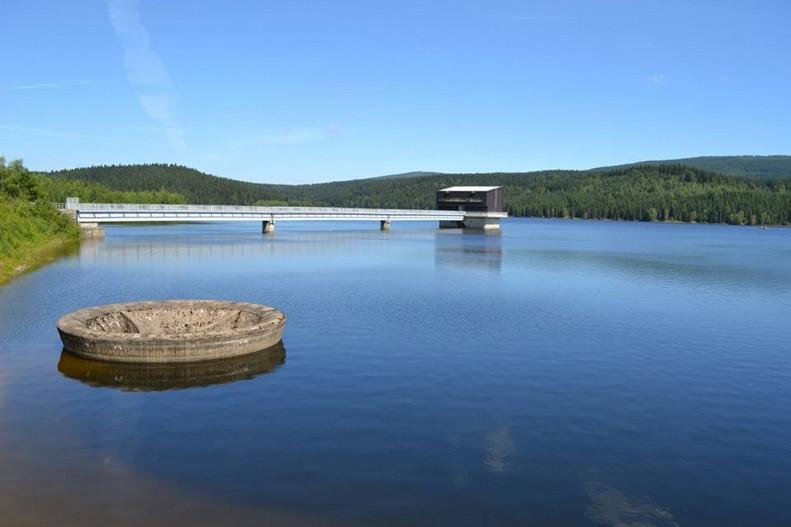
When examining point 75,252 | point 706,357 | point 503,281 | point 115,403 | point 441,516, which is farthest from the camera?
point 75,252

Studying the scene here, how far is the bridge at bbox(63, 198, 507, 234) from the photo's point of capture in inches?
4220

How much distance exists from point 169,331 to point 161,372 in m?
6.30

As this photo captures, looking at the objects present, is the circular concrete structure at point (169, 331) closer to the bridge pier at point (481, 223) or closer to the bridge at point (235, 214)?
the bridge at point (235, 214)

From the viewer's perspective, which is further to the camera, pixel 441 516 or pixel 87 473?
pixel 87 473

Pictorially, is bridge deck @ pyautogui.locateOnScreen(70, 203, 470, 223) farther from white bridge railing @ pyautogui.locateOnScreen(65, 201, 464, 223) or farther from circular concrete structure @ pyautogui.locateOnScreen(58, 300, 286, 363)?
circular concrete structure @ pyautogui.locateOnScreen(58, 300, 286, 363)

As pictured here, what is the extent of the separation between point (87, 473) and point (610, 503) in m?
13.3

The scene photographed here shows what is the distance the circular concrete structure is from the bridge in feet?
260

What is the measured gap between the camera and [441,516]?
14.9 metres

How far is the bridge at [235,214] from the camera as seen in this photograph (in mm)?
107188

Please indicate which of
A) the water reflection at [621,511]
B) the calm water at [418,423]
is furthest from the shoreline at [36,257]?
the water reflection at [621,511]

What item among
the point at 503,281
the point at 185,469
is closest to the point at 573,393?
the point at 185,469

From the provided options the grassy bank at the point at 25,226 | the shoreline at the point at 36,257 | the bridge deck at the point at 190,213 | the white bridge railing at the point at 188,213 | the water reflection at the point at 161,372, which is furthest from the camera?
the bridge deck at the point at 190,213

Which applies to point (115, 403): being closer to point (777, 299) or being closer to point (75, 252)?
point (777, 299)

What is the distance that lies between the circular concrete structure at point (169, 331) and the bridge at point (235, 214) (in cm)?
7937
